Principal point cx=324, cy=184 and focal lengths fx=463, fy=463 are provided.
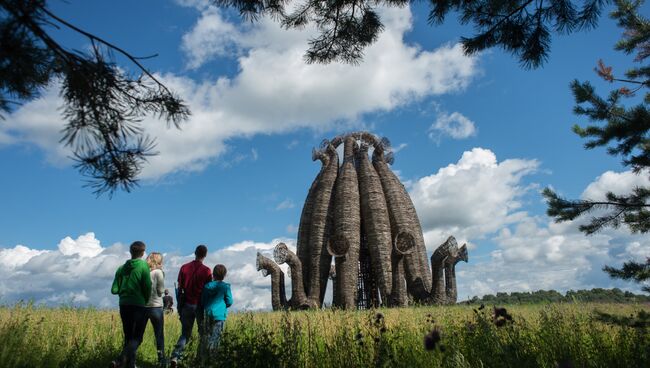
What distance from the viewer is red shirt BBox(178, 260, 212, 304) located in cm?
635

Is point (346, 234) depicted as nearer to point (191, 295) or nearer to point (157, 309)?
point (191, 295)

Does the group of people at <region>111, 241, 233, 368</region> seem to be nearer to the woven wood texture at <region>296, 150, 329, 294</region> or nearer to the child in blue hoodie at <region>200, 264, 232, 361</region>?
the child in blue hoodie at <region>200, 264, 232, 361</region>

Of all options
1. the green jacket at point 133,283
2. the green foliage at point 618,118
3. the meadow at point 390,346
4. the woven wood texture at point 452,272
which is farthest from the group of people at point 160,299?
the woven wood texture at point 452,272

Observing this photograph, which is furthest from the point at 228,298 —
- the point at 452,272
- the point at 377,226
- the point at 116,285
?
the point at 452,272

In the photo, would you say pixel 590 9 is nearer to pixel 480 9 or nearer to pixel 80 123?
pixel 480 9

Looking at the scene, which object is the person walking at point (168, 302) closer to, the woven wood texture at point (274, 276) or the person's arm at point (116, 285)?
the woven wood texture at point (274, 276)

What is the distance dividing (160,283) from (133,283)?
0.84 meters

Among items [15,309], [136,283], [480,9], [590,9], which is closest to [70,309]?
[15,309]

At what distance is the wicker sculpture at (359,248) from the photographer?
1484 centimetres

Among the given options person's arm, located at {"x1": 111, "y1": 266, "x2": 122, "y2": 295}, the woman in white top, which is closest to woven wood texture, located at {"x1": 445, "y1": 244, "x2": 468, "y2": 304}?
the woman in white top

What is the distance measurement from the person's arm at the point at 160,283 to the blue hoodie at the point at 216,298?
69cm

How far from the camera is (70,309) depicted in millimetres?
10422

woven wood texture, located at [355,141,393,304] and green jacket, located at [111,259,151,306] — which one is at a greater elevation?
woven wood texture, located at [355,141,393,304]

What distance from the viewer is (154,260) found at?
6992 mm
